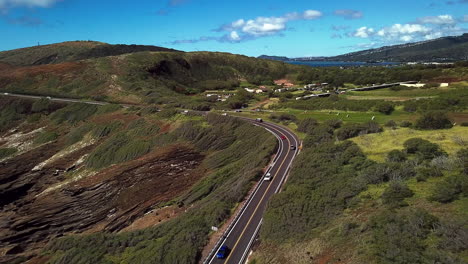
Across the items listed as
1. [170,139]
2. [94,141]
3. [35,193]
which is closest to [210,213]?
[170,139]

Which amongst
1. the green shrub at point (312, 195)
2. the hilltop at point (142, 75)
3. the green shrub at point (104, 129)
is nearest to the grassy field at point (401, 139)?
the green shrub at point (312, 195)

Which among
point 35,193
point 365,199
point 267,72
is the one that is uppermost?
point 267,72

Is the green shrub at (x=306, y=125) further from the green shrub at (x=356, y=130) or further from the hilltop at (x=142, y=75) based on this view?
the hilltop at (x=142, y=75)

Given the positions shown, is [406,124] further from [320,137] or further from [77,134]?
[77,134]

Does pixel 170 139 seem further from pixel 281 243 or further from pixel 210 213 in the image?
pixel 281 243

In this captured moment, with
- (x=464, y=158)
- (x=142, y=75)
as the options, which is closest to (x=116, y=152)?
(x=464, y=158)

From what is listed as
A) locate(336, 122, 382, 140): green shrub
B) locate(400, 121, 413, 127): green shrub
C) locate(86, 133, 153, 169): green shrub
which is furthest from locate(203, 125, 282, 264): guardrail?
locate(86, 133, 153, 169): green shrub

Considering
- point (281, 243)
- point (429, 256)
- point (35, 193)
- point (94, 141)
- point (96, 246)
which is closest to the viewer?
point (429, 256)
